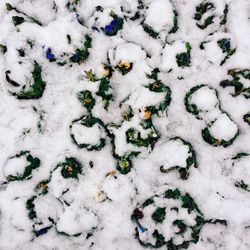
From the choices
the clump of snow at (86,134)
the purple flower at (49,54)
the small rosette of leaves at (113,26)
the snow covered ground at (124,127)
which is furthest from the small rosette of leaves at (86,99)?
the small rosette of leaves at (113,26)

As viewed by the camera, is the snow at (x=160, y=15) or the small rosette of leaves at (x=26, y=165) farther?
the snow at (x=160, y=15)

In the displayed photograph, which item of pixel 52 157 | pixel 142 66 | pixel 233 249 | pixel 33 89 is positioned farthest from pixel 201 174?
pixel 33 89

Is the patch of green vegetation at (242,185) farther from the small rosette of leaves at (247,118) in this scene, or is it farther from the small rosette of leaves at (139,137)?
the small rosette of leaves at (139,137)

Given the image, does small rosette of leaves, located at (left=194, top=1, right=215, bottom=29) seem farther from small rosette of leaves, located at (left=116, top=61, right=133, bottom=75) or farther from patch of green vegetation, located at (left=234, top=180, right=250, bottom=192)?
patch of green vegetation, located at (left=234, top=180, right=250, bottom=192)

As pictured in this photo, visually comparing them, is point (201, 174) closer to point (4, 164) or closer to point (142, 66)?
point (142, 66)

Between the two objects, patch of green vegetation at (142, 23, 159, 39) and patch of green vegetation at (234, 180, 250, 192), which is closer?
patch of green vegetation at (234, 180, 250, 192)

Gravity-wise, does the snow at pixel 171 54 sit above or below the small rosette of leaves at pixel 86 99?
above

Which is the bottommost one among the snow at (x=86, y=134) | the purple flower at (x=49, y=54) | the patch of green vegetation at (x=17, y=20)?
the snow at (x=86, y=134)

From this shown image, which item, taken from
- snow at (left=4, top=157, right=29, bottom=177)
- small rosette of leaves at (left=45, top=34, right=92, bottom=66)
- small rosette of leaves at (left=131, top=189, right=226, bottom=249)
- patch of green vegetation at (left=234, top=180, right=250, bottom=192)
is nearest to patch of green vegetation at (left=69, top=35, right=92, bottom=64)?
small rosette of leaves at (left=45, top=34, right=92, bottom=66)
